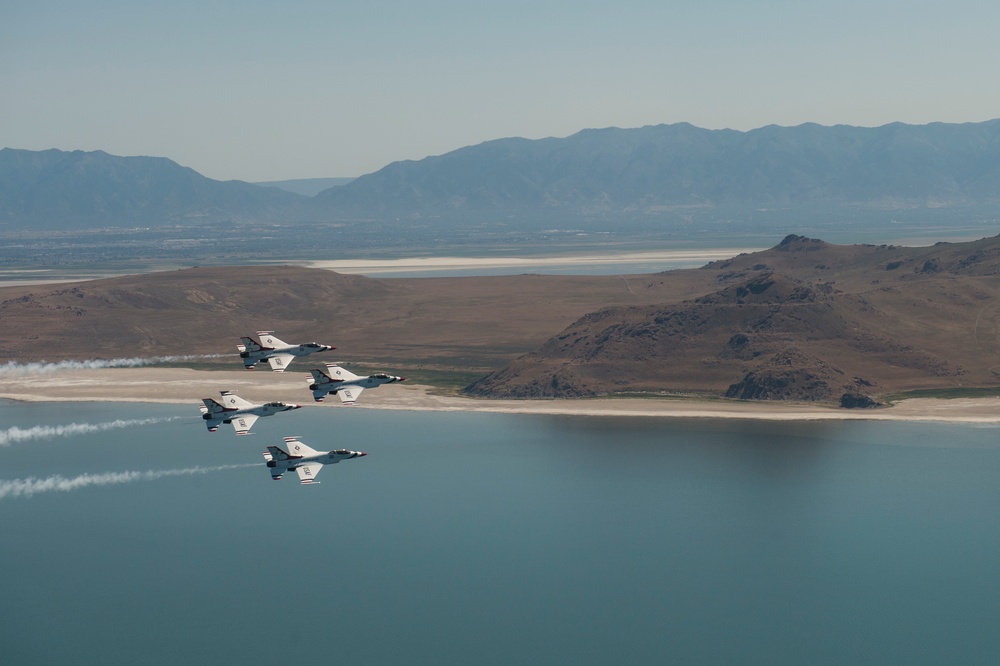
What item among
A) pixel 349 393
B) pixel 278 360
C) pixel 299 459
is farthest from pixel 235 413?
pixel 349 393

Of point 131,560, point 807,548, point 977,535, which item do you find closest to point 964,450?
point 977,535

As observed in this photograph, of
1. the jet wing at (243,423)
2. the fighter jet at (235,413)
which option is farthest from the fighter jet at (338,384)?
the jet wing at (243,423)

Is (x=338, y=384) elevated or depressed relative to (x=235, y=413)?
elevated

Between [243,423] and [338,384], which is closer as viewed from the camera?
[338,384]

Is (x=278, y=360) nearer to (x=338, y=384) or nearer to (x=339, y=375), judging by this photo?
(x=338, y=384)

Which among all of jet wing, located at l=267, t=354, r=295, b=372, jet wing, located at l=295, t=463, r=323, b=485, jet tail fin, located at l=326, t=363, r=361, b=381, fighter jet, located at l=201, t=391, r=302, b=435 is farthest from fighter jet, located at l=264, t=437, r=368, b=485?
jet wing, located at l=267, t=354, r=295, b=372

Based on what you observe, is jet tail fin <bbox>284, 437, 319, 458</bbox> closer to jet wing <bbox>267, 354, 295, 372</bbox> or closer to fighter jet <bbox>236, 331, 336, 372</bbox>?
jet wing <bbox>267, 354, 295, 372</bbox>
